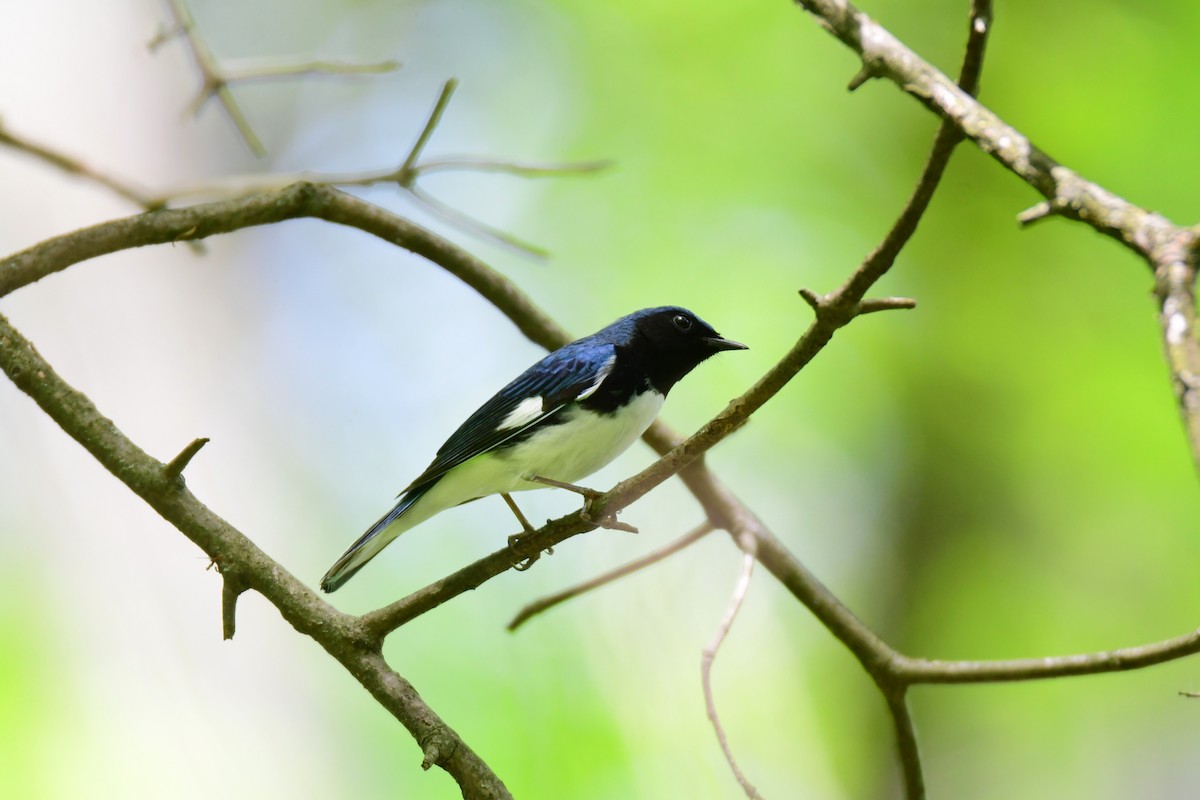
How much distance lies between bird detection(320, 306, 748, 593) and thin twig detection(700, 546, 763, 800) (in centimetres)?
74

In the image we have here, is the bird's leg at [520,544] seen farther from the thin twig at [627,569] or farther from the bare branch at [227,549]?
the bare branch at [227,549]

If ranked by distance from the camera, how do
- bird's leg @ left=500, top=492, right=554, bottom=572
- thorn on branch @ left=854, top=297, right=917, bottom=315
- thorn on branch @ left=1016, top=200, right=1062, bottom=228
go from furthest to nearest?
bird's leg @ left=500, top=492, right=554, bottom=572 → thorn on branch @ left=1016, top=200, right=1062, bottom=228 → thorn on branch @ left=854, top=297, right=917, bottom=315

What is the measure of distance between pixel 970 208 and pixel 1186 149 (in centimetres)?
147

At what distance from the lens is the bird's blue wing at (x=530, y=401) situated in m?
4.01

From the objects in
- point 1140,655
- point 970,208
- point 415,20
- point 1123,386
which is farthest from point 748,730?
point 415,20

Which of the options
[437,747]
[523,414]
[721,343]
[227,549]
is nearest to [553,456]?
[523,414]

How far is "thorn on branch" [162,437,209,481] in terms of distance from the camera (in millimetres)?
2639

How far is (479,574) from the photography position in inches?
113

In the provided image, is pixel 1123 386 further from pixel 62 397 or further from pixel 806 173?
pixel 62 397

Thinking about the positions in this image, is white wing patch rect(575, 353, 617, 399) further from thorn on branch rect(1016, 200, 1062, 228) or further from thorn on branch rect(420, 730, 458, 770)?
thorn on branch rect(1016, 200, 1062, 228)

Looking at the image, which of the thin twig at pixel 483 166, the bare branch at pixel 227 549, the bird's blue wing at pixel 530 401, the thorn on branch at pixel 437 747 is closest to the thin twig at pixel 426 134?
the thin twig at pixel 483 166

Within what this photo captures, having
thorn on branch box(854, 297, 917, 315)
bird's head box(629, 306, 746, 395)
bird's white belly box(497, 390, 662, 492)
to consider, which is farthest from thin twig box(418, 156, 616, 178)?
thorn on branch box(854, 297, 917, 315)

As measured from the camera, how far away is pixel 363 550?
374 cm

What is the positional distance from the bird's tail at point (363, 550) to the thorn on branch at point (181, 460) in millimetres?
898
